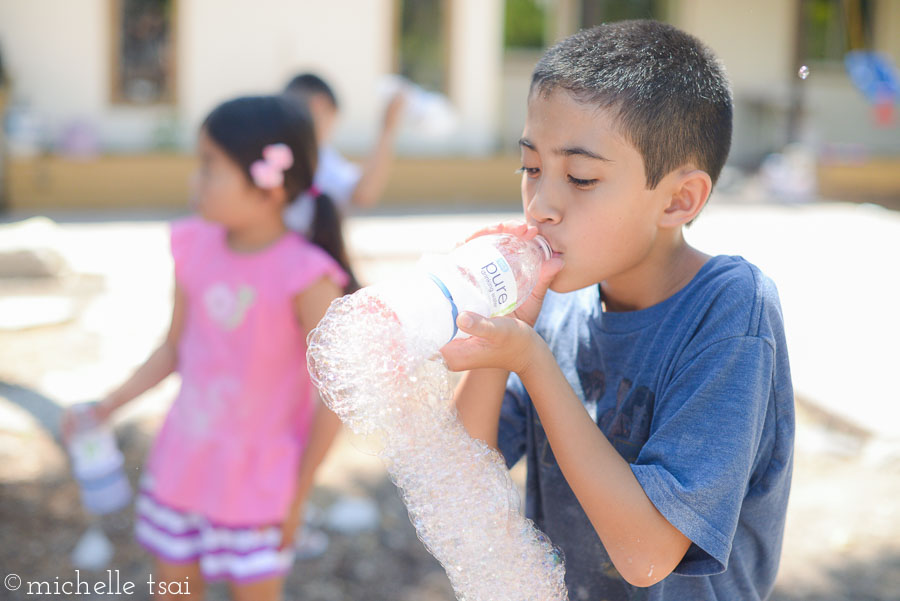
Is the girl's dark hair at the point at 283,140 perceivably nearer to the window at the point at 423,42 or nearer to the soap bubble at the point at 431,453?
the soap bubble at the point at 431,453

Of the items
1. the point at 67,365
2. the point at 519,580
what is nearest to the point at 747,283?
the point at 519,580

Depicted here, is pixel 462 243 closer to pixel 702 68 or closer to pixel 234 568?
pixel 702 68

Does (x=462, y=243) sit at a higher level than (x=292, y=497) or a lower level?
higher

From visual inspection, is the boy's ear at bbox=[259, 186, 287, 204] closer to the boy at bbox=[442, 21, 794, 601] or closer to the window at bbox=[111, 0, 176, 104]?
the boy at bbox=[442, 21, 794, 601]

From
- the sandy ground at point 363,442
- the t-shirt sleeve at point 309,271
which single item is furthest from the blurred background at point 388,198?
the t-shirt sleeve at point 309,271

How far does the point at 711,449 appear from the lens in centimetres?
134

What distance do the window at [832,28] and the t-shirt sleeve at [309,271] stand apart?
1599cm

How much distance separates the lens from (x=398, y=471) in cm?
139

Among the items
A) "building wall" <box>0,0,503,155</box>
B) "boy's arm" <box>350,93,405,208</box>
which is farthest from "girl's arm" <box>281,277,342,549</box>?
"building wall" <box>0,0,503,155</box>

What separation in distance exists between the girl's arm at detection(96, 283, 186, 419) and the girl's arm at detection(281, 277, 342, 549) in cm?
42

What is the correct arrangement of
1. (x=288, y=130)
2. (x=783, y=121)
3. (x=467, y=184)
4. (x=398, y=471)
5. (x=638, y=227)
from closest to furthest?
(x=398, y=471)
(x=638, y=227)
(x=288, y=130)
(x=467, y=184)
(x=783, y=121)

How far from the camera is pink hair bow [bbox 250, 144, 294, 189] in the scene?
105 inches

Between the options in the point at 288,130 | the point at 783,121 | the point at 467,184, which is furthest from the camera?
the point at 783,121

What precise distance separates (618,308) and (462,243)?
0.35 metres
